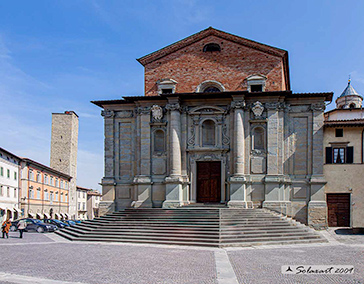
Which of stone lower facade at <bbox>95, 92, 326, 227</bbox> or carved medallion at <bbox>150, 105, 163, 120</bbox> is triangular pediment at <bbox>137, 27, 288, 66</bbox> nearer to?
stone lower facade at <bbox>95, 92, 326, 227</bbox>

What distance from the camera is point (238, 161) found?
1007 inches

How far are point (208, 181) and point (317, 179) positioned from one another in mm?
7346

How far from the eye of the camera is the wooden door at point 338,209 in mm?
26188

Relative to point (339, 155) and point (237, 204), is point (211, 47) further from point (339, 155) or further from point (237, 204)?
point (339, 155)

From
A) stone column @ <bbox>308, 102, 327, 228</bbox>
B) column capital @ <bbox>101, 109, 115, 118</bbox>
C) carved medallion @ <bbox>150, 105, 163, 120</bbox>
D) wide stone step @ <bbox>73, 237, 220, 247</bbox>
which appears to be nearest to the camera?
wide stone step @ <bbox>73, 237, 220, 247</bbox>

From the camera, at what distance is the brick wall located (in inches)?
1064

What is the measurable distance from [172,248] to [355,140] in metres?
15.8

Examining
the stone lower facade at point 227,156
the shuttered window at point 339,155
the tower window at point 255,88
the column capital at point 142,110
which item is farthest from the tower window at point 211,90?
the shuttered window at point 339,155

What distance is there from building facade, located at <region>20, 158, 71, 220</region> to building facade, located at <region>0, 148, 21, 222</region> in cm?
132

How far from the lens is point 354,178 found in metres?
26.0

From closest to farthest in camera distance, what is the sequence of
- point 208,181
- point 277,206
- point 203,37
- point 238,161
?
1. point 277,206
2. point 238,161
3. point 208,181
4. point 203,37

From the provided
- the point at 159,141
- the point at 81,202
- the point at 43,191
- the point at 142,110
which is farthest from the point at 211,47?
the point at 81,202

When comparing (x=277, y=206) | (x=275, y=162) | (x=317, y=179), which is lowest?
(x=277, y=206)

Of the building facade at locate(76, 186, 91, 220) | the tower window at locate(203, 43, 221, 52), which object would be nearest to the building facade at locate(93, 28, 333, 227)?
the tower window at locate(203, 43, 221, 52)
